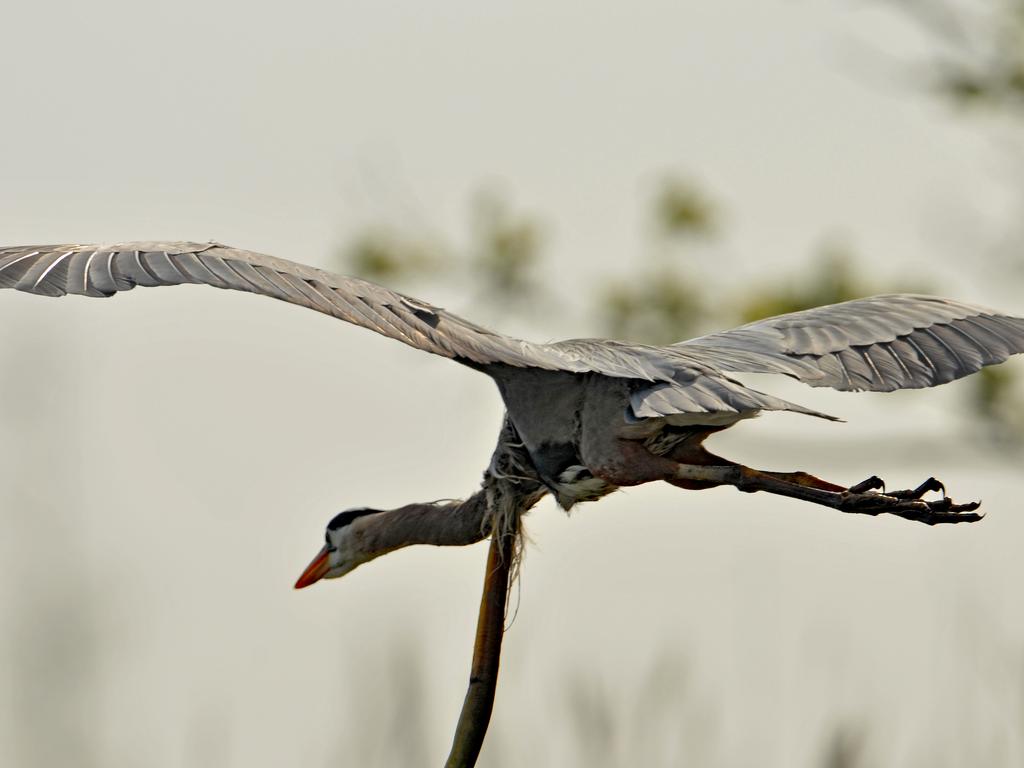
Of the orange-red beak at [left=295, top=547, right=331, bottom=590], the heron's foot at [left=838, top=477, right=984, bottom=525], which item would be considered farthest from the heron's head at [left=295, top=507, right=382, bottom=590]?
the heron's foot at [left=838, top=477, right=984, bottom=525]

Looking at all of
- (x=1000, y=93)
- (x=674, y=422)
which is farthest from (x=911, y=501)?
(x=1000, y=93)

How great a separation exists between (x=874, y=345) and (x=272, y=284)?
1.59 m

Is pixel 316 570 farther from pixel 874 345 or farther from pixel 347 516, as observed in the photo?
pixel 874 345

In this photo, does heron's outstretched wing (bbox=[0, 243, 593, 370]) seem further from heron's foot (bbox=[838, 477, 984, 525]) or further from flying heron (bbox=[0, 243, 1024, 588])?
heron's foot (bbox=[838, 477, 984, 525])

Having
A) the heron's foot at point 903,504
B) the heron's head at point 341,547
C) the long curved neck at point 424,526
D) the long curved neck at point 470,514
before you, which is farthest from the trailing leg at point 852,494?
the heron's head at point 341,547

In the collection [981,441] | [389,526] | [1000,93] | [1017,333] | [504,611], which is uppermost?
[1000,93]

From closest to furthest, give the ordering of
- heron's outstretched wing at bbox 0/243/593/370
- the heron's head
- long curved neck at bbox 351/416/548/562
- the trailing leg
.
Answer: heron's outstretched wing at bbox 0/243/593/370
the trailing leg
long curved neck at bbox 351/416/548/562
the heron's head

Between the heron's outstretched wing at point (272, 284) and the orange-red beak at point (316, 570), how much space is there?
48.3 inches

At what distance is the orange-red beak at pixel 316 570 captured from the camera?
4.91m

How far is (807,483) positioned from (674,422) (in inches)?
17.4

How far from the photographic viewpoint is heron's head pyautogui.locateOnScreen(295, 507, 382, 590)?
4.78 meters

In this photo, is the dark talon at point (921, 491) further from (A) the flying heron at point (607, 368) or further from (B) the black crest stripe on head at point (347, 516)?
(B) the black crest stripe on head at point (347, 516)

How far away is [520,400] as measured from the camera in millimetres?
4055

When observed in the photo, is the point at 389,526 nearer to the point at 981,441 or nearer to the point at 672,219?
the point at 672,219
